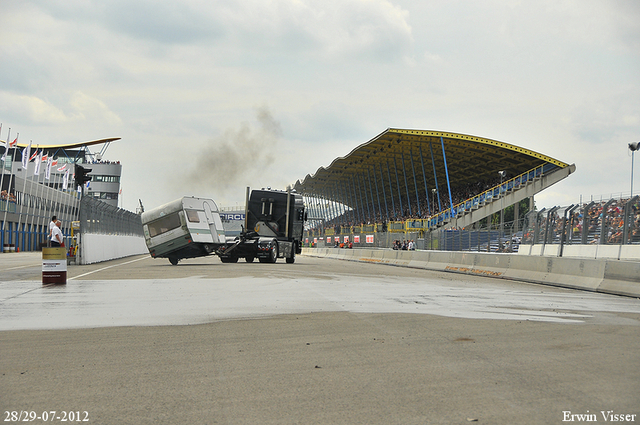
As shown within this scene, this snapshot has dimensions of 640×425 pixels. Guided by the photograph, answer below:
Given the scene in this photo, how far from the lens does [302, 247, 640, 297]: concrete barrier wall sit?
584 inches

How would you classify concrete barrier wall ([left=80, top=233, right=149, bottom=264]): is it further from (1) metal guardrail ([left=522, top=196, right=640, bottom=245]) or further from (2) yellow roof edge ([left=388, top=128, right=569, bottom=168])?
(2) yellow roof edge ([left=388, top=128, right=569, bottom=168])

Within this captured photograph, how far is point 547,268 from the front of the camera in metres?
18.9

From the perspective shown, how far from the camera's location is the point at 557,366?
6.00 metres

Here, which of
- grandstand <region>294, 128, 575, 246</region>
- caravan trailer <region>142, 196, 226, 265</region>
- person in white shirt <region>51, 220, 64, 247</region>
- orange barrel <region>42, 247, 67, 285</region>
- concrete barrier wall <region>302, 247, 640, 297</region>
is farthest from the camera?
grandstand <region>294, 128, 575, 246</region>

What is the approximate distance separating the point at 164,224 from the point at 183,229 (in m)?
1.24

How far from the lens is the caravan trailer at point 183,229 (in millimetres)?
28438

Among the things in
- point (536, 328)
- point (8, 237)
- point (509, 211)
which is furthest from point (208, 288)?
point (509, 211)

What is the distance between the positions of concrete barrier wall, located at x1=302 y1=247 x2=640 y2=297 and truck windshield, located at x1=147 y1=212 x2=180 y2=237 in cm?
1119

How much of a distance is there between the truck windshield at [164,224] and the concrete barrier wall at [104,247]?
9.93 ft

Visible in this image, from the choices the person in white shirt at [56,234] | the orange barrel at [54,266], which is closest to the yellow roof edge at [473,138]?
the person in white shirt at [56,234]

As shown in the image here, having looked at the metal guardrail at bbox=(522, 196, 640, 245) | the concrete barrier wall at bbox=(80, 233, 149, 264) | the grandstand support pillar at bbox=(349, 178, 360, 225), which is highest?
the grandstand support pillar at bbox=(349, 178, 360, 225)

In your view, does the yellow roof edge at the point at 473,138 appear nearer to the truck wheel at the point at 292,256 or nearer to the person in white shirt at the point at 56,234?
the truck wheel at the point at 292,256

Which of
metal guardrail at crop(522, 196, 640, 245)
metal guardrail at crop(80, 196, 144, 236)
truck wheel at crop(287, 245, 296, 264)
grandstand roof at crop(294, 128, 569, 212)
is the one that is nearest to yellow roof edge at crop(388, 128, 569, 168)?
grandstand roof at crop(294, 128, 569, 212)

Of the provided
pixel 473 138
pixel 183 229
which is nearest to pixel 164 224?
pixel 183 229
